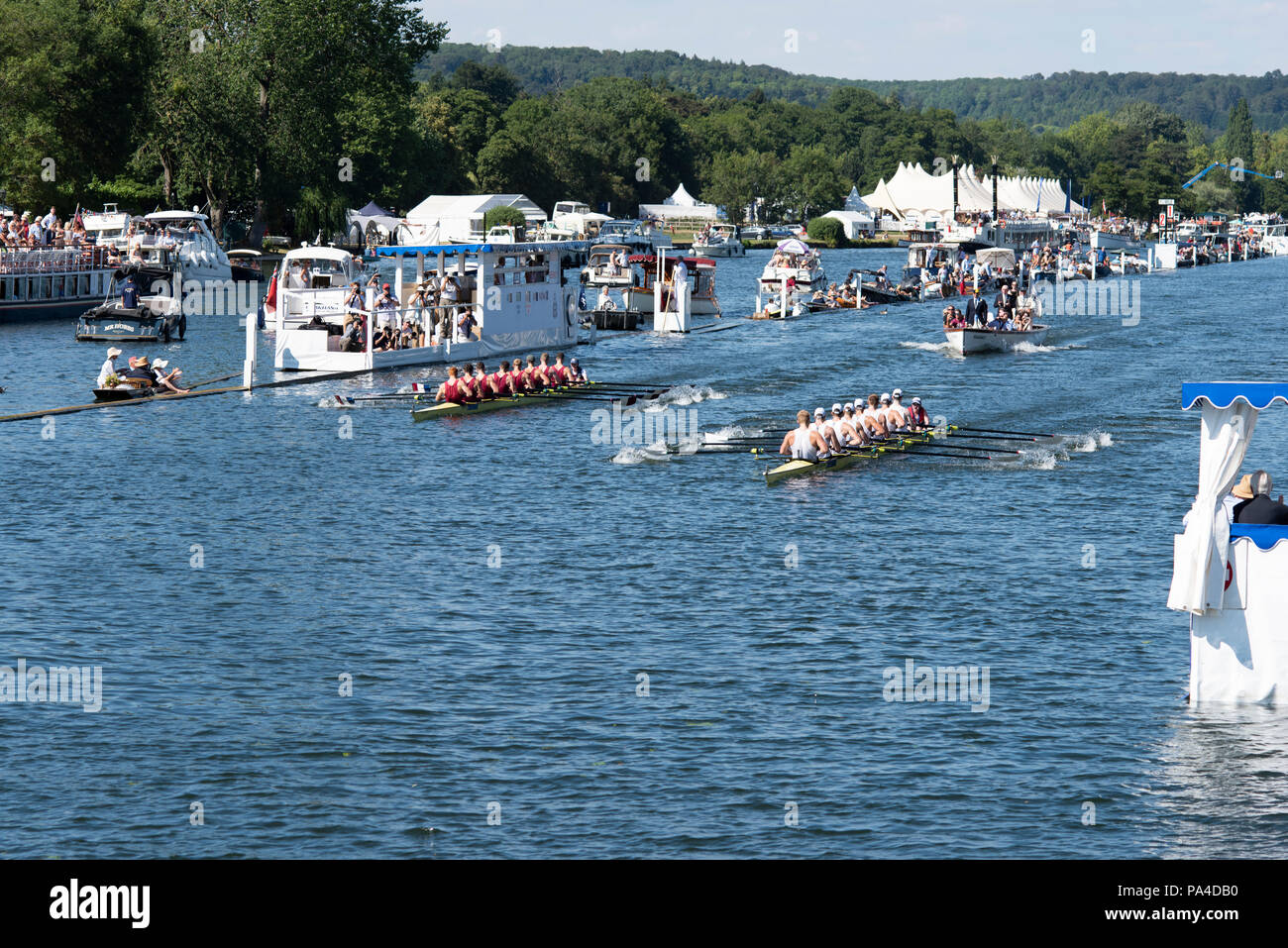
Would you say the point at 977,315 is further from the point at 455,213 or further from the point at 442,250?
the point at 455,213

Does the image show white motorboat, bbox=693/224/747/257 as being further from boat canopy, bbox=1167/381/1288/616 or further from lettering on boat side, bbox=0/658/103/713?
boat canopy, bbox=1167/381/1288/616

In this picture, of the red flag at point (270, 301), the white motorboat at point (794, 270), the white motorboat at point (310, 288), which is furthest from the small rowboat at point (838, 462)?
the white motorboat at point (794, 270)

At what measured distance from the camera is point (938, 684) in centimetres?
2311

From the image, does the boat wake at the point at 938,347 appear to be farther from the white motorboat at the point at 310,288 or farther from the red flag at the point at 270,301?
the red flag at the point at 270,301

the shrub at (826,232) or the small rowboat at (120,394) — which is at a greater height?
the shrub at (826,232)

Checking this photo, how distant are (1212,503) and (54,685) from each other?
16.0 metres

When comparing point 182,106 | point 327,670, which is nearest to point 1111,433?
point 327,670

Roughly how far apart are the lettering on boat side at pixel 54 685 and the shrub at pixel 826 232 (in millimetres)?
172921

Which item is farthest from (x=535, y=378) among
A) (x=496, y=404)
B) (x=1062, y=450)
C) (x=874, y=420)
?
(x=1062, y=450)

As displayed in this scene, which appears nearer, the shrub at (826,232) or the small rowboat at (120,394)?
the small rowboat at (120,394)

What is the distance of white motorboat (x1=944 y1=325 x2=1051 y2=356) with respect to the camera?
70625mm
